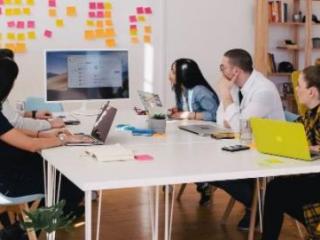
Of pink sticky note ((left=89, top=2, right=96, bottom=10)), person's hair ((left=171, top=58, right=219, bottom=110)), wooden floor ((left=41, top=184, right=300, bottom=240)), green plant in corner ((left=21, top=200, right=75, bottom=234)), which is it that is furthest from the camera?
pink sticky note ((left=89, top=2, right=96, bottom=10))

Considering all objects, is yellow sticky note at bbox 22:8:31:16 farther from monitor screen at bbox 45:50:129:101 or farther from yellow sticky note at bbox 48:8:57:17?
monitor screen at bbox 45:50:129:101

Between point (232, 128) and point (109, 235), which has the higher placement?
point (232, 128)

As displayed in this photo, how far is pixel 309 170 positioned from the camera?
2383mm

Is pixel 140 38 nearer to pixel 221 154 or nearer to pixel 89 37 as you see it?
pixel 89 37

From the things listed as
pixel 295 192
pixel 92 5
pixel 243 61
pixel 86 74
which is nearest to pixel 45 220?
pixel 295 192

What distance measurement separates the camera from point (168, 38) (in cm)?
614

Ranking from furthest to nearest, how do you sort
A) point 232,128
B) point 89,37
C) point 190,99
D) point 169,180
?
1. point 89,37
2. point 190,99
3. point 232,128
4. point 169,180

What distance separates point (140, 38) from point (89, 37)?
541 millimetres

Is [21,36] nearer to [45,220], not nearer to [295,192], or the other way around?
A: [295,192]

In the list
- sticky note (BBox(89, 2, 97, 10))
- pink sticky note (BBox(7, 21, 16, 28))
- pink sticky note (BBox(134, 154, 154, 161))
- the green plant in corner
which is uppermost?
sticky note (BBox(89, 2, 97, 10))

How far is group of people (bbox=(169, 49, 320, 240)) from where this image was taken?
270cm

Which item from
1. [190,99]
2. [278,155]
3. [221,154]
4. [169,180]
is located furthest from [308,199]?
[190,99]

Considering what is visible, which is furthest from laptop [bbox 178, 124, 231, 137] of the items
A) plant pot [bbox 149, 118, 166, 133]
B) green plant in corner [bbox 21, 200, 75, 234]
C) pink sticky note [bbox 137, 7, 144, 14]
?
pink sticky note [bbox 137, 7, 144, 14]

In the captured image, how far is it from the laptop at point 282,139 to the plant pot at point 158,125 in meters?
0.72
